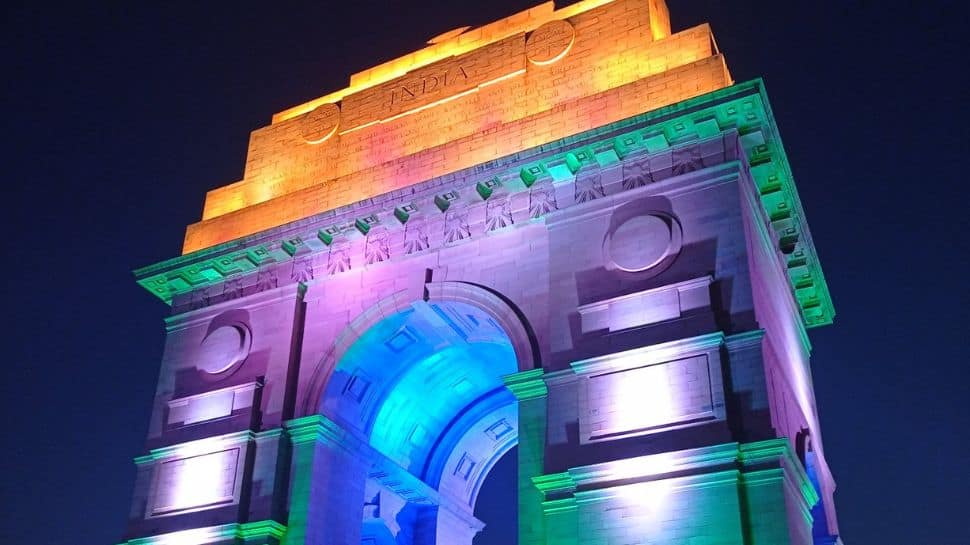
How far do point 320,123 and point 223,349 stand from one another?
7.40 m

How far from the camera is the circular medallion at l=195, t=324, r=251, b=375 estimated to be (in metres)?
25.2

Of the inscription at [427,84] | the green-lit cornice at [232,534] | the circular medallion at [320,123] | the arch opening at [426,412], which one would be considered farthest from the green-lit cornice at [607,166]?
the green-lit cornice at [232,534]

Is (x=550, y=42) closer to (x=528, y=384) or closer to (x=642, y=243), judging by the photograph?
(x=642, y=243)

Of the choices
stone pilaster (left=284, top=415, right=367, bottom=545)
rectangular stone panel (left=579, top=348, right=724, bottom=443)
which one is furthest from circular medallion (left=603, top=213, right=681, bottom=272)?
stone pilaster (left=284, top=415, right=367, bottom=545)

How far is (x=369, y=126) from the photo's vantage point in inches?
1090

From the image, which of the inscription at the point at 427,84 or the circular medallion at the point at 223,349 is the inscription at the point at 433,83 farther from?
the circular medallion at the point at 223,349

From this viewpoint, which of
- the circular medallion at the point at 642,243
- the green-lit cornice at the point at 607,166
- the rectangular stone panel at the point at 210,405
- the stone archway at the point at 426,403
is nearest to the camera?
the circular medallion at the point at 642,243

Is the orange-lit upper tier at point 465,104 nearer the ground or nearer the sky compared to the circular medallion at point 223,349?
nearer the sky

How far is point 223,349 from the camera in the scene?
25469 mm

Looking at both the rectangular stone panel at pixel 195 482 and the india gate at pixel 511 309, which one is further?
the rectangular stone panel at pixel 195 482

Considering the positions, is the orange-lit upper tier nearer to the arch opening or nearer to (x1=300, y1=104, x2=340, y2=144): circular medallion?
(x1=300, y1=104, x2=340, y2=144): circular medallion

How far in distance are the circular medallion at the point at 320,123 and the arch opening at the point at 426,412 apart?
6993mm

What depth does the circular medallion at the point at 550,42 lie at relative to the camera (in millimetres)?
25245

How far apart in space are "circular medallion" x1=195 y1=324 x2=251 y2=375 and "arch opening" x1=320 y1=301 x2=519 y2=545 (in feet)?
9.85
